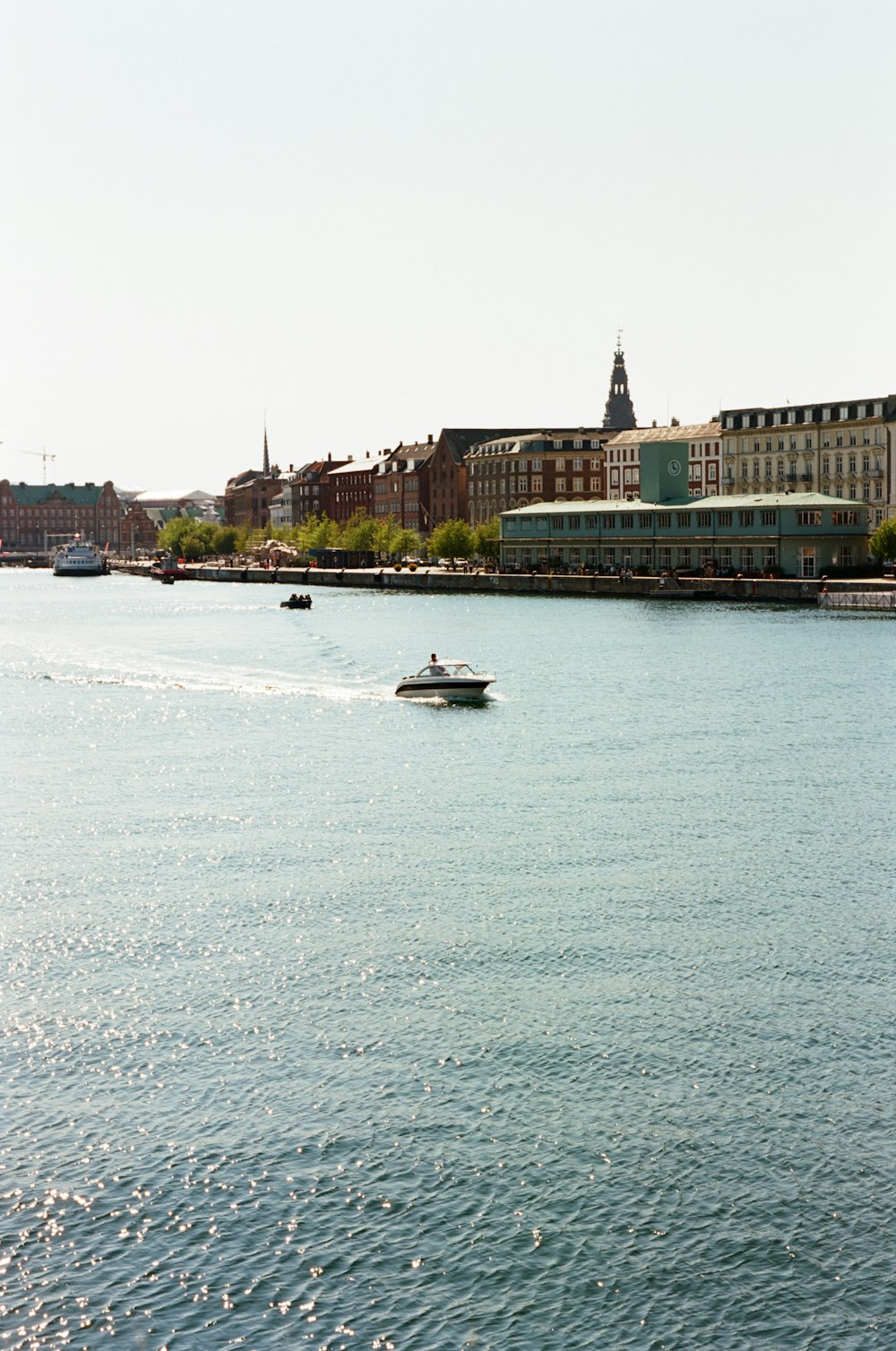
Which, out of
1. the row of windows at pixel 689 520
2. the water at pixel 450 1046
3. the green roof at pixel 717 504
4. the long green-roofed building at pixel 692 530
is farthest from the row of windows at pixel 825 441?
the water at pixel 450 1046

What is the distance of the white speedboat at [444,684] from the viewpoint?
8044 centimetres

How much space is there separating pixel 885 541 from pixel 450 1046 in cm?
12676

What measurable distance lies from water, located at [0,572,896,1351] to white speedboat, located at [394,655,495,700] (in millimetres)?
14270

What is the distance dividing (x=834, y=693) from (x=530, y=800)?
31188 millimetres

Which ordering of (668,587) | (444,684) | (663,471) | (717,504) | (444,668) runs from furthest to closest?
(663,471) < (717,504) < (668,587) < (444,668) < (444,684)

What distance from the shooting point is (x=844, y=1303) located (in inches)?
835

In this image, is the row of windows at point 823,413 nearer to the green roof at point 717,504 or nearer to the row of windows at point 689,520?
the green roof at point 717,504

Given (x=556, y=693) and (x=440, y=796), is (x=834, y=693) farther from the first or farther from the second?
(x=440, y=796)

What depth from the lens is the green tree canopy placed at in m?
148

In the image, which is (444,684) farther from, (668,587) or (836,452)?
(836,452)

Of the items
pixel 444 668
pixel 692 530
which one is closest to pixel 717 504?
pixel 692 530

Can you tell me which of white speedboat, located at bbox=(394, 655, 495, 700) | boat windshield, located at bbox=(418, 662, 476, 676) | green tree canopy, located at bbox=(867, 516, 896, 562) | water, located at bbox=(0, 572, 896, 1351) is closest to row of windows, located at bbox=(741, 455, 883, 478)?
green tree canopy, located at bbox=(867, 516, 896, 562)

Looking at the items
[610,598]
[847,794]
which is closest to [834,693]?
[847,794]

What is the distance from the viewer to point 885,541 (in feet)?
488
